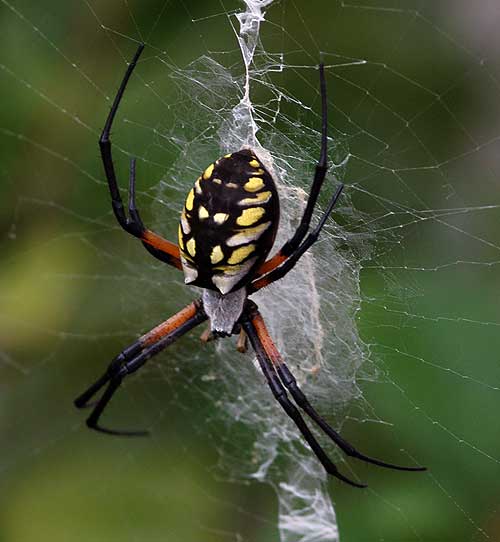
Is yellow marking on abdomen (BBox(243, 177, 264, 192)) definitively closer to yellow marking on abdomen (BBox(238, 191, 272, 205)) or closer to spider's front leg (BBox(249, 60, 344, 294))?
yellow marking on abdomen (BBox(238, 191, 272, 205))

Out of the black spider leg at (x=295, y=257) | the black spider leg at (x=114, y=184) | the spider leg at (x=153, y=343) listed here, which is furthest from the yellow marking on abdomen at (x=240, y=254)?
the spider leg at (x=153, y=343)

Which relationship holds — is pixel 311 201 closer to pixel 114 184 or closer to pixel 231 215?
pixel 231 215

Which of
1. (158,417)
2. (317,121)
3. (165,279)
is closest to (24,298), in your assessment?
(165,279)

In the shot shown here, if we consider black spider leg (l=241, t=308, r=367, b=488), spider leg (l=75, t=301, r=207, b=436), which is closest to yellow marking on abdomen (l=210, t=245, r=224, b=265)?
black spider leg (l=241, t=308, r=367, b=488)

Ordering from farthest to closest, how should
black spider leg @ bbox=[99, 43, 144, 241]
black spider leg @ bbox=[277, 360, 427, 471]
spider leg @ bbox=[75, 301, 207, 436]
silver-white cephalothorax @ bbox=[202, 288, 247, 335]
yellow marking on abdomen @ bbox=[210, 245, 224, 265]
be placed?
spider leg @ bbox=[75, 301, 207, 436]
silver-white cephalothorax @ bbox=[202, 288, 247, 335]
black spider leg @ bbox=[277, 360, 427, 471]
black spider leg @ bbox=[99, 43, 144, 241]
yellow marking on abdomen @ bbox=[210, 245, 224, 265]

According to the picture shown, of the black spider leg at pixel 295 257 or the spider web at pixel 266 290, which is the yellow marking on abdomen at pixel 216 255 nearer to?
the black spider leg at pixel 295 257

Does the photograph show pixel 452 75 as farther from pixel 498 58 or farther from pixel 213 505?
pixel 213 505
